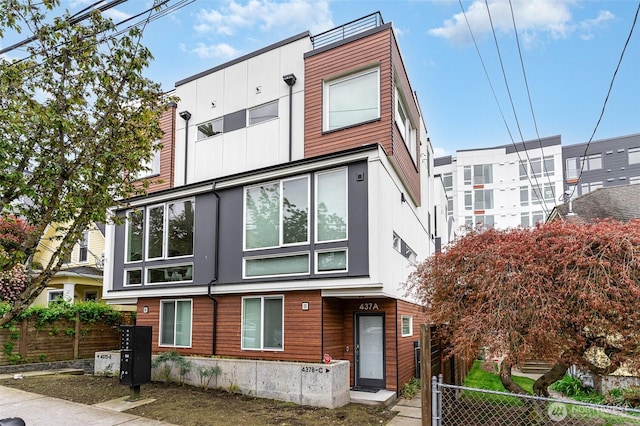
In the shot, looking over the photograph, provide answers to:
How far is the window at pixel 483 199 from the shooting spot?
126 feet

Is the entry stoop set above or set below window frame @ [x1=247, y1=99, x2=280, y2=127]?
below

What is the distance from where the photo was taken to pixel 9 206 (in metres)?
6.04

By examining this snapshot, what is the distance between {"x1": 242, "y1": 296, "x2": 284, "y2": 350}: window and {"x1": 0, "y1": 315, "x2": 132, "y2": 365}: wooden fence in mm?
7521

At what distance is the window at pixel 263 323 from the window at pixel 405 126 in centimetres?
549

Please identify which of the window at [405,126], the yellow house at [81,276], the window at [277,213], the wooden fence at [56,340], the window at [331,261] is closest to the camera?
the window at [331,261]

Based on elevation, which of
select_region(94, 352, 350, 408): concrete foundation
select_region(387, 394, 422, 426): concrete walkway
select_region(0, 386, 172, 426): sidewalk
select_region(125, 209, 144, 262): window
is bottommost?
select_region(387, 394, 422, 426): concrete walkway

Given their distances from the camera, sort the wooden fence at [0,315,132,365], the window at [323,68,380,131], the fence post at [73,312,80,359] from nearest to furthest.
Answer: the window at [323,68,380,131] < the wooden fence at [0,315,132,365] < the fence post at [73,312,80,359]

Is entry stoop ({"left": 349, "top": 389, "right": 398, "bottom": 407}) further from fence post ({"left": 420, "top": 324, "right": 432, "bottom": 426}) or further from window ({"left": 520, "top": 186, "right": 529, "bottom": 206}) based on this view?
window ({"left": 520, "top": 186, "right": 529, "bottom": 206})

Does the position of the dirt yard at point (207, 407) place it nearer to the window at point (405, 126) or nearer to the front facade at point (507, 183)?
the window at point (405, 126)

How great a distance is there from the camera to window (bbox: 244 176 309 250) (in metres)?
10.7

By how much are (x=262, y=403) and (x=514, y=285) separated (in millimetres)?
5820

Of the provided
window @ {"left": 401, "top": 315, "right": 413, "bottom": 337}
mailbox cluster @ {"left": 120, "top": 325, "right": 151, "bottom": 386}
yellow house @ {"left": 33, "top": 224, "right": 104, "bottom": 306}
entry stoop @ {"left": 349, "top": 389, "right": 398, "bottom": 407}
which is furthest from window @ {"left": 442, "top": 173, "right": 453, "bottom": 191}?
mailbox cluster @ {"left": 120, "top": 325, "right": 151, "bottom": 386}

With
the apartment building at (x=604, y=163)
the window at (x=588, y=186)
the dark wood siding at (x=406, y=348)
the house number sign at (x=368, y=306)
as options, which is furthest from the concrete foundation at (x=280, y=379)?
the window at (x=588, y=186)

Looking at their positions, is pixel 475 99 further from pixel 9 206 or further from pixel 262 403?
pixel 9 206
